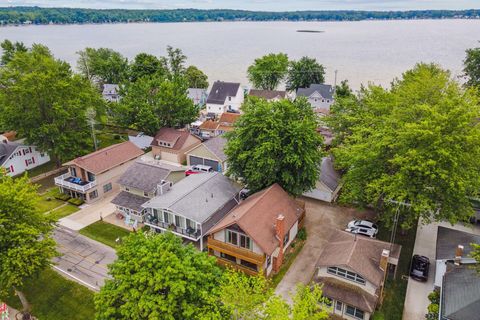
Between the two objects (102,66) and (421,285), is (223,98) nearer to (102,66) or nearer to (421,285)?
(102,66)

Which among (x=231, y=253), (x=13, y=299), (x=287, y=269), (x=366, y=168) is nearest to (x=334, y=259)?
(x=287, y=269)

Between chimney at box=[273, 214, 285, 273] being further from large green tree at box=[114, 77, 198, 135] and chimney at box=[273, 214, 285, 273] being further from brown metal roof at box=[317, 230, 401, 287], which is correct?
large green tree at box=[114, 77, 198, 135]

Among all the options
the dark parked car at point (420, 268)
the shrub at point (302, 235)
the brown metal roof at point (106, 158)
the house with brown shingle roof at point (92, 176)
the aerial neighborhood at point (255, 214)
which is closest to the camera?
the aerial neighborhood at point (255, 214)

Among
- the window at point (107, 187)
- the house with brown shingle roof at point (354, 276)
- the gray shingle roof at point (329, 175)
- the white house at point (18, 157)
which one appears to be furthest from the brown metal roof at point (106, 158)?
the house with brown shingle roof at point (354, 276)

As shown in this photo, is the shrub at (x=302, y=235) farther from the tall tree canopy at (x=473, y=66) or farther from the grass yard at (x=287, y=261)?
the tall tree canopy at (x=473, y=66)

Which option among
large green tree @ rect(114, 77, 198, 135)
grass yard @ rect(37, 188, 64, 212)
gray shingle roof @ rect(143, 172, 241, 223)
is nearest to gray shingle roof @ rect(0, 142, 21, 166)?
grass yard @ rect(37, 188, 64, 212)
